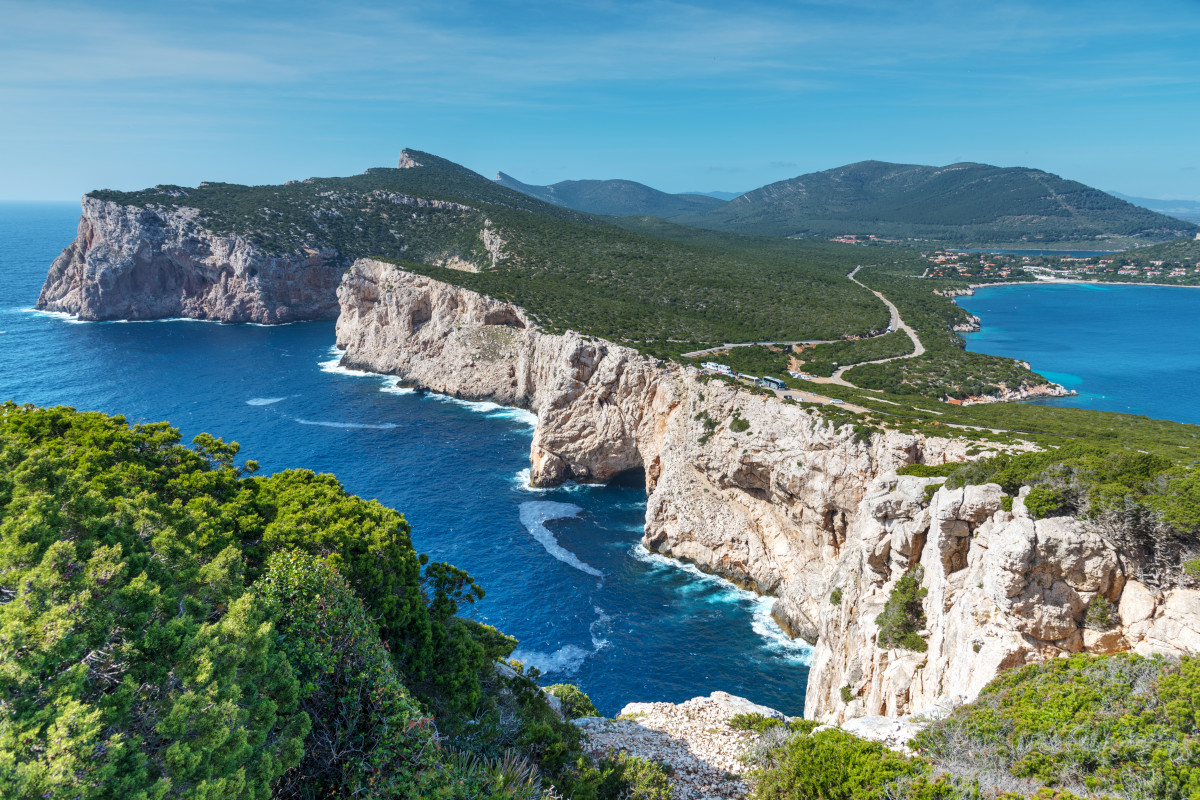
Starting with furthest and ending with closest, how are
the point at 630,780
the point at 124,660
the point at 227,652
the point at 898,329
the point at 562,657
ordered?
the point at 898,329
the point at 562,657
the point at 630,780
the point at 227,652
the point at 124,660

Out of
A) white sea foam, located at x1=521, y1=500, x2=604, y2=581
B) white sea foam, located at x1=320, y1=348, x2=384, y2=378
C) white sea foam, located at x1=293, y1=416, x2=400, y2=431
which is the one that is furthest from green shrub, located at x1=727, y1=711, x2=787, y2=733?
white sea foam, located at x1=320, y1=348, x2=384, y2=378

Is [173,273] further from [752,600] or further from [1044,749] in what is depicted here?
[1044,749]

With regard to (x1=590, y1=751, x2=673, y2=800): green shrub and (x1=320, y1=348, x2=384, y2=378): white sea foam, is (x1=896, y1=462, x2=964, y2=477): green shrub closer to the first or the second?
(x1=590, y1=751, x2=673, y2=800): green shrub

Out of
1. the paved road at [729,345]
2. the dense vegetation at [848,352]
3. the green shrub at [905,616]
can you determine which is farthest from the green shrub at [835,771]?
the dense vegetation at [848,352]

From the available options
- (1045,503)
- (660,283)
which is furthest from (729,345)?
(1045,503)

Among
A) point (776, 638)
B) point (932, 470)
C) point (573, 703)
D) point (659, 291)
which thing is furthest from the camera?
point (659, 291)
